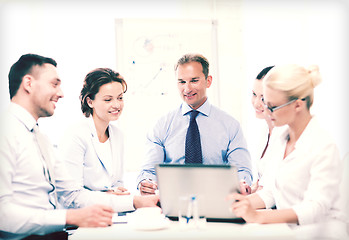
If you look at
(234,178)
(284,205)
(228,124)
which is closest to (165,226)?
(234,178)

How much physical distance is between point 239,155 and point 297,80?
43.0 inches

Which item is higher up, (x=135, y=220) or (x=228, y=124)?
(x=228, y=124)

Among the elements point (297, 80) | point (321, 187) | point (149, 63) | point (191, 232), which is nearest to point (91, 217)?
point (191, 232)

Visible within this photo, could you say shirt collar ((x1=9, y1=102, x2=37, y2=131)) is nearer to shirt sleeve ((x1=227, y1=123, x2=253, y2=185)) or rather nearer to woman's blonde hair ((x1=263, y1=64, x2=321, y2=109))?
woman's blonde hair ((x1=263, y1=64, x2=321, y2=109))

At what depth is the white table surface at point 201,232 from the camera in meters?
1.51

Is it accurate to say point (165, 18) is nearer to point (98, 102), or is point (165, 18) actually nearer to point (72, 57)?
point (72, 57)

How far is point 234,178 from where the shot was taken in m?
1.54

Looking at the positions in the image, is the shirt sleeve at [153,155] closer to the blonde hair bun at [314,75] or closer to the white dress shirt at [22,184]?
the white dress shirt at [22,184]

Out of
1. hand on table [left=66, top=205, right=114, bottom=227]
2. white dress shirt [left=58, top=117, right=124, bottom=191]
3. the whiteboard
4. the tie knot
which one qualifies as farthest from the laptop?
the whiteboard

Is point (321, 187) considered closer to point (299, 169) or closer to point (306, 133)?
point (299, 169)

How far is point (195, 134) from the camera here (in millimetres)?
2762

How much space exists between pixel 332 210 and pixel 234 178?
51 cm

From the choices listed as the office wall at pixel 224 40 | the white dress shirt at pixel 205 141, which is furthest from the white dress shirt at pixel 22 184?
the office wall at pixel 224 40

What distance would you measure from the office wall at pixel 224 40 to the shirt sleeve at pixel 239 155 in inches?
36.6
